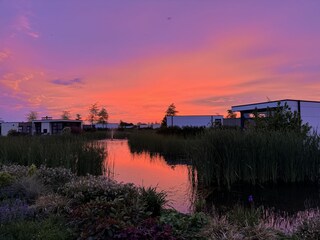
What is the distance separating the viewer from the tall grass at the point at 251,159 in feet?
27.6

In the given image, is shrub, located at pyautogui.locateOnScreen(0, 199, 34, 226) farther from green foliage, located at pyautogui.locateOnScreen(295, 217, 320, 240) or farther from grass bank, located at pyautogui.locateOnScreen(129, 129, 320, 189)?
grass bank, located at pyautogui.locateOnScreen(129, 129, 320, 189)

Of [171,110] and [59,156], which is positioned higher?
[171,110]

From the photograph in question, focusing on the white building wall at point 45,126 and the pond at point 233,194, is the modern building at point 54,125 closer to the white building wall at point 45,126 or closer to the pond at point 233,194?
the white building wall at point 45,126

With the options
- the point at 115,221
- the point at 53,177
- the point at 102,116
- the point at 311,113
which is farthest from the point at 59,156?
the point at 102,116

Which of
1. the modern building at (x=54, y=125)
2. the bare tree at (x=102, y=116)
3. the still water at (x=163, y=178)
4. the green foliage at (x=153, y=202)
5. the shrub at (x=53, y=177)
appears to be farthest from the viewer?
the bare tree at (x=102, y=116)

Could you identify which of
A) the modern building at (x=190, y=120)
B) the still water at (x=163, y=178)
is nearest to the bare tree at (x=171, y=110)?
the modern building at (x=190, y=120)

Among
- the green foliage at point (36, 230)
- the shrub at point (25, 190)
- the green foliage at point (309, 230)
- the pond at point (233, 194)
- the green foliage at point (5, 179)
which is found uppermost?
the green foliage at point (5, 179)

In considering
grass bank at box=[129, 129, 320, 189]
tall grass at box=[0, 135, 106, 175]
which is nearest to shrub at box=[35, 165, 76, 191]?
tall grass at box=[0, 135, 106, 175]

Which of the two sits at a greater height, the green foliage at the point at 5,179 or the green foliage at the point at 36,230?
the green foliage at the point at 5,179

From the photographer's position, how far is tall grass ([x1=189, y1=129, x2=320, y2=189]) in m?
8.42

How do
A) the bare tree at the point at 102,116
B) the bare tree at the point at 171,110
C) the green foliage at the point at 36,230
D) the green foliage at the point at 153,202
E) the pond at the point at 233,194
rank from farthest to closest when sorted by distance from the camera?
the bare tree at the point at 102,116 → the bare tree at the point at 171,110 → the pond at the point at 233,194 → the green foliage at the point at 153,202 → the green foliage at the point at 36,230

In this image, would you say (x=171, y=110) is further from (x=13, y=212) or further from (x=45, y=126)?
(x=13, y=212)

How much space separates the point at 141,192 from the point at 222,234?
5.36 ft

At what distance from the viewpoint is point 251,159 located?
8500 mm
